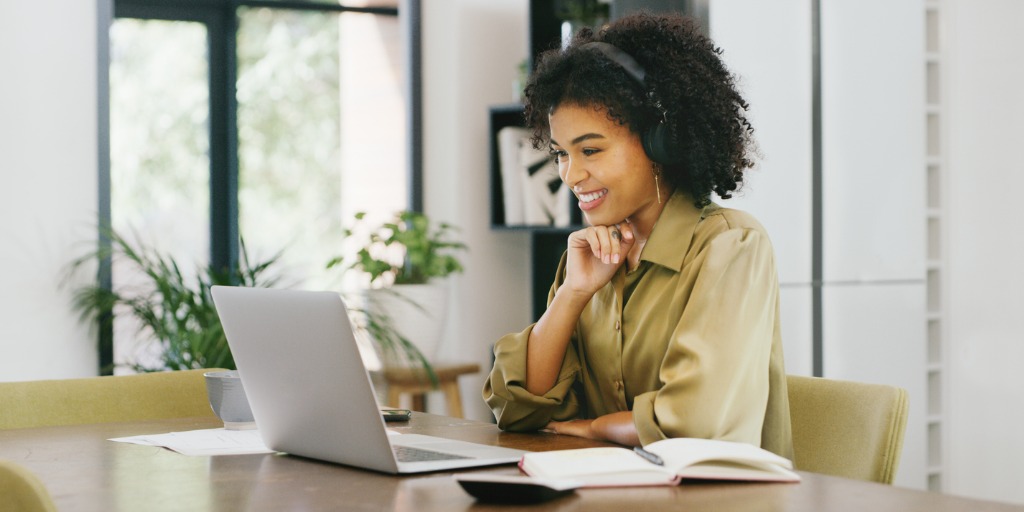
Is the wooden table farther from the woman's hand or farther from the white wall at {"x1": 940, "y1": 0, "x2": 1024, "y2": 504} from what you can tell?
the white wall at {"x1": 940, "y1": 0, "x2": 1024, "y2": 504}

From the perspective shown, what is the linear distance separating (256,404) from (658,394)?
55 centimetres

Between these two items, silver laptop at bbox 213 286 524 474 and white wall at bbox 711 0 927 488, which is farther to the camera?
white wall at bbox 711 0 927 488

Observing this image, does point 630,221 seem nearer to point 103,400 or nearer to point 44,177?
point 103,400

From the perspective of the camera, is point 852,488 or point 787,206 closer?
Result: point 852,488

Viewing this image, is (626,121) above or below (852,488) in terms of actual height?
above

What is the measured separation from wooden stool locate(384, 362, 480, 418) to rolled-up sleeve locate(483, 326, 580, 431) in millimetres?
2121

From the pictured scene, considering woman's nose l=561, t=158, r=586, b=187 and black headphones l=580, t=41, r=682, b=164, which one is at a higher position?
black headphones l=580, t=41, r=682, b=164

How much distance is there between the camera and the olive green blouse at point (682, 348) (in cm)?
157

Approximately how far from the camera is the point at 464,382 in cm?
452

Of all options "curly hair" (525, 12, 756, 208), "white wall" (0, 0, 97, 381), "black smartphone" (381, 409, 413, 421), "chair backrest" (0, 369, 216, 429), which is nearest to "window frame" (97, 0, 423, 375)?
"white wall" (0, 0, 97, 381)

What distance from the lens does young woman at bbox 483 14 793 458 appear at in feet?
5.96

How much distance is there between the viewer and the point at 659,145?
188 centimetres

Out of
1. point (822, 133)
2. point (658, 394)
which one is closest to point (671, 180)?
point (658, 394)

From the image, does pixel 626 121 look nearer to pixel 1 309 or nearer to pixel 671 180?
pixel 671 180
